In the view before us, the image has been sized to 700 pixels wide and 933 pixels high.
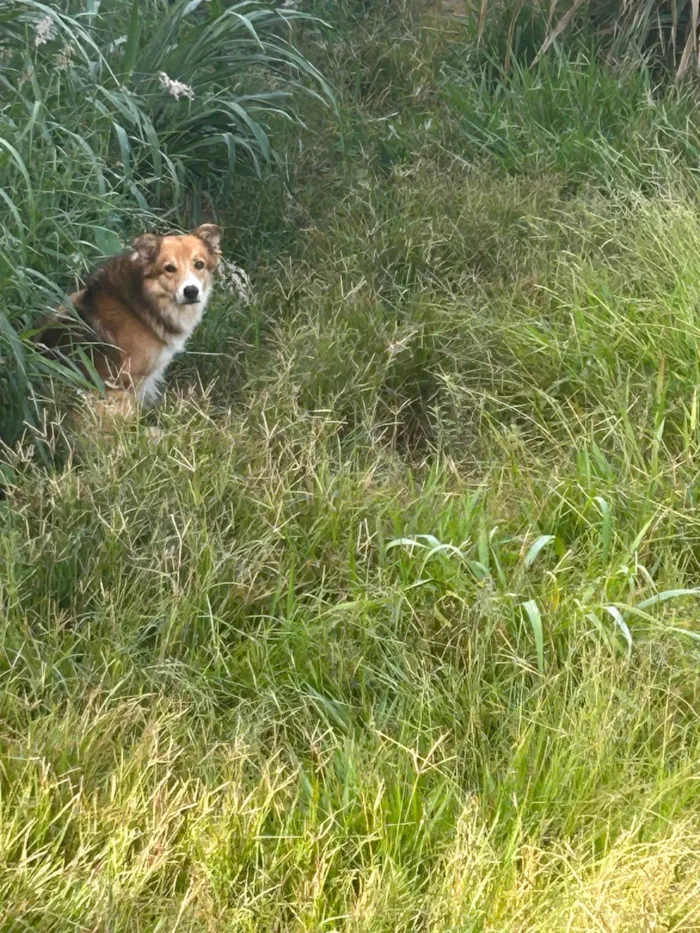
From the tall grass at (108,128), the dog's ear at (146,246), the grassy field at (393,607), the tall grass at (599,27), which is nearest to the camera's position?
the grassy field at (393,607)

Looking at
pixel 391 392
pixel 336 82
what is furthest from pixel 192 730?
pixel 336 82

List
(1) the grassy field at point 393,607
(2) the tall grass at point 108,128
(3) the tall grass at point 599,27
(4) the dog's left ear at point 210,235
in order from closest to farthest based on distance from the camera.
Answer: (1) the grassy field at point 393,607, (2) the tall grass at point 108,128, (4) the dog's left ear at point 210,235, (3) the tall grass at point 599,27

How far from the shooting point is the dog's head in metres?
4.97

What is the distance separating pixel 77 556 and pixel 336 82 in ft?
13.6

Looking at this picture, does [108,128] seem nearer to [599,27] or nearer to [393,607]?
[393,607]

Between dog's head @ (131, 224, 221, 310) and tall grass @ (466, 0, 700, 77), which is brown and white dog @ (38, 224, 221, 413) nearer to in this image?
dog's head @ (131, 224, 221, 310)

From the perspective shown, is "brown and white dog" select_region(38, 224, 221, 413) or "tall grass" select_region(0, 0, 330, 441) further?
"brown and white dog" select_region(38, 224, 221, 413)

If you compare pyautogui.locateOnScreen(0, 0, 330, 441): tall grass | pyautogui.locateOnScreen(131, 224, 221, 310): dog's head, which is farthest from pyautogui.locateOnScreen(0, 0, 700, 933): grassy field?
pyautogui.locateOnScreen(0, 0, 330, 441): tall grass

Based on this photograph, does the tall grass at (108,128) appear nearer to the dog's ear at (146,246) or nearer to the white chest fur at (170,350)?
the dog's ear at (146,246)

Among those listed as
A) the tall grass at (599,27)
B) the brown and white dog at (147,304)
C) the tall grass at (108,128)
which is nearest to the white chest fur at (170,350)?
the brown and white dog at (147,304)

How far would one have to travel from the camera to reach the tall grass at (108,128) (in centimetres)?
394

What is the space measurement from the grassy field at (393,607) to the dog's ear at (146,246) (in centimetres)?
37

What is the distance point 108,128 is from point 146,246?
0.48 meters


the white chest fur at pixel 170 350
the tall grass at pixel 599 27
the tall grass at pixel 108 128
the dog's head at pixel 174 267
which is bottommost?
the white chest fur at pixel 170 350
